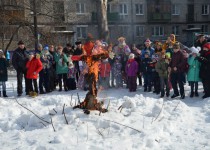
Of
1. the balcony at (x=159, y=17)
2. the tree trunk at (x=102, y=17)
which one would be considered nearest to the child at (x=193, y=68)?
the tree trunk at (x=102, y=17)

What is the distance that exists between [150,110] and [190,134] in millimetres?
1469

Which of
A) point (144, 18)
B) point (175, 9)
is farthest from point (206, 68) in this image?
point (175, 9)

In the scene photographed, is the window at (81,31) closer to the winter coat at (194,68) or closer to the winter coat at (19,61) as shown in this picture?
the winter coat at (19,61)

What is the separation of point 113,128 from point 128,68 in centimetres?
468

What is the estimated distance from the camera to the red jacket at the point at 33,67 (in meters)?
10.2

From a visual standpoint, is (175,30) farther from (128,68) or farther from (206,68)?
(206,68)

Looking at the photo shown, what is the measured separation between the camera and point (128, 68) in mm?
10516

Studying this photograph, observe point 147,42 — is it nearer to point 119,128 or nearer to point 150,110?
point 150,110

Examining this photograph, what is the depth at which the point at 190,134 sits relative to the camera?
19.8 feet

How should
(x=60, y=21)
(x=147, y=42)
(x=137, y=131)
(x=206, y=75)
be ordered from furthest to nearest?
(x=60, y=21)
(x=147, y=42)
(x=206, y=75)
(x=137, y=131)

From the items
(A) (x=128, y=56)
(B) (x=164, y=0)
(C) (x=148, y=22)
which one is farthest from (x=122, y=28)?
(A) (x=128, y=56)

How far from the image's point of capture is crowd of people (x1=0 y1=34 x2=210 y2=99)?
945 centimetres

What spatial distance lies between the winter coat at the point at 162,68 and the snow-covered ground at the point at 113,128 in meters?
1.85

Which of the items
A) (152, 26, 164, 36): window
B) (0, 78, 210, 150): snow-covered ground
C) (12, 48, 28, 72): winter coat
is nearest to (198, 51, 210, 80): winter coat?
(0, 78, 210, 150): snow-covered ground
